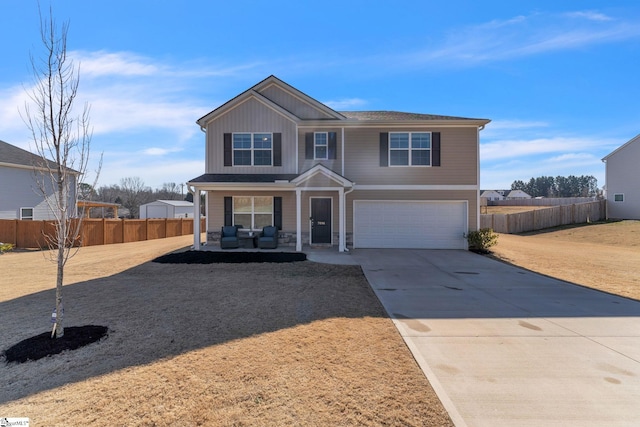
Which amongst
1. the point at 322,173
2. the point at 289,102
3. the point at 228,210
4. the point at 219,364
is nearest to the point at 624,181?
the point at 322,173

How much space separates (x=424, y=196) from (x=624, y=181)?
929 inches

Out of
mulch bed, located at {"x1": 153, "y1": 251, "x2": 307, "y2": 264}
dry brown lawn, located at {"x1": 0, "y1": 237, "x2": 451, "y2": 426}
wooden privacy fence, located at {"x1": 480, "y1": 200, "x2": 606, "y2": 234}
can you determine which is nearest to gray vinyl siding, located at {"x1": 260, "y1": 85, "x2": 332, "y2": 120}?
mulch bed, located at {"x1": 153, "y1": 251, "x2": 307, "y2": 264}

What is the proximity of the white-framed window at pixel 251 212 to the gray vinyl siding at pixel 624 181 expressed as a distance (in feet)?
95.5

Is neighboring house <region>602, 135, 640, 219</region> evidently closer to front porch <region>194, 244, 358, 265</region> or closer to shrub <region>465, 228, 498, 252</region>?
shrub <region>465, 228, 498, 252</region>

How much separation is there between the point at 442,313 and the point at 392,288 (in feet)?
5.87

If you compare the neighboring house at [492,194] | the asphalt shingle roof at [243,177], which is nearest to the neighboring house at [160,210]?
the asphalt shingle roof at [243,177]

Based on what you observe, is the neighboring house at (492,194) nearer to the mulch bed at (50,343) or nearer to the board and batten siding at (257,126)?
the board and batten siding at (257,126)

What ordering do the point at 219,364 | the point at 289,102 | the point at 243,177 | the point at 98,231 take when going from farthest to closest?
the point at 98,231 < the point at 289,102 < the point at 243,177 < the point at 219,364

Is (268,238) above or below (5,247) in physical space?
above

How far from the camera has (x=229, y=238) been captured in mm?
12953

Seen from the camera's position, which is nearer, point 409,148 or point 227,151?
point 409,148

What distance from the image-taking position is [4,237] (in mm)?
15461

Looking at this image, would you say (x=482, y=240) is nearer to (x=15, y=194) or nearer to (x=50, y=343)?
(x=50, y=343)

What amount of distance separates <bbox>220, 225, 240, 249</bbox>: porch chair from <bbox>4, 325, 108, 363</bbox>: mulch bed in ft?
27.3
